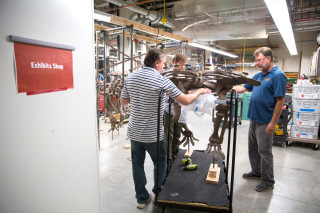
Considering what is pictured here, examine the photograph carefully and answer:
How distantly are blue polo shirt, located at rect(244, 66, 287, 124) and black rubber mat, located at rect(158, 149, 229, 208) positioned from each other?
90 centimetres

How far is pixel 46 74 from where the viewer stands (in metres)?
1.37

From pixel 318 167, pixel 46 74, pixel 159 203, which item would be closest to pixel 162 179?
pixel 159 203

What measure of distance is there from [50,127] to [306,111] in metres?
5.48

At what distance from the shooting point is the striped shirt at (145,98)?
209 cm

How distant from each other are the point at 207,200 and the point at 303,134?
412 cm

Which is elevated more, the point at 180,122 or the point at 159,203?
the point at 180,122

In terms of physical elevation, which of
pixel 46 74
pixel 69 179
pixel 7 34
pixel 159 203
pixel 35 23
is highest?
pixel 35 23

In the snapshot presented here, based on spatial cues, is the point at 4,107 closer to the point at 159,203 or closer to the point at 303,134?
the point at 159,203

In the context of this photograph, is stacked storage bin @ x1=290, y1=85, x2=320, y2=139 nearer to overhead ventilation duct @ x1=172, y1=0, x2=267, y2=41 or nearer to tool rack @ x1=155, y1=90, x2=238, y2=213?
overhead ventilation duct @ x1=172, y1=0, x2=267, y2=41

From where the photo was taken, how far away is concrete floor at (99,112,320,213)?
8.63 ft

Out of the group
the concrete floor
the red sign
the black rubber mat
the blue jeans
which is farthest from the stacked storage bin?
the red sign

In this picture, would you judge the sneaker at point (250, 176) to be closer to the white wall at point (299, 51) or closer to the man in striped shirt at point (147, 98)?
the man in striped shirt at point (147, 98)

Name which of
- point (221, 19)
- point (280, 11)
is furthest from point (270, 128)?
point (221, 19)

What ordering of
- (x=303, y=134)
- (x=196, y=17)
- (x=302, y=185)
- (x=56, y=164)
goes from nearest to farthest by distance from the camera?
(x=56, y=164)
(x=302, y=185)
(x=303, y=134)
(x=196, y=17)
